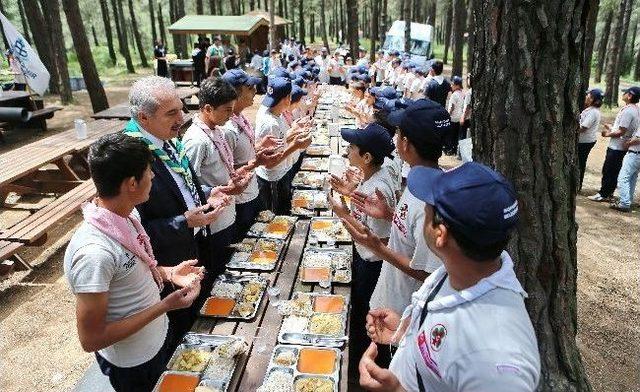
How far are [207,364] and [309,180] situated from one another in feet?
10.7

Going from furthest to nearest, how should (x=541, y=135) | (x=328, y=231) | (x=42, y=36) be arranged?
1. (x=42, y=36)
2. (x=328, y=231)
3. (x=541, y=135)

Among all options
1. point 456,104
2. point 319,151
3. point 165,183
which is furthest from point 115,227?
point 456,104

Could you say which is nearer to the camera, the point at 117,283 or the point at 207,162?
the point at 117,283

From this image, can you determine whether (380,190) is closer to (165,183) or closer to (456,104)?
(165,183)

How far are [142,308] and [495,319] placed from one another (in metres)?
1.82

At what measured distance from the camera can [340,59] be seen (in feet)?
65.2

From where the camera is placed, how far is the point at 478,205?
1355mm

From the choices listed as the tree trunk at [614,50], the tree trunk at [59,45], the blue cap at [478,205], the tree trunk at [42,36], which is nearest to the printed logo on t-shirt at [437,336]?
the blue cap at [478,205]

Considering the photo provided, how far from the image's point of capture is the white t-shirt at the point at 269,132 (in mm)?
5270

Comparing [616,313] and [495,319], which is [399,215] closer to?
[495,319]

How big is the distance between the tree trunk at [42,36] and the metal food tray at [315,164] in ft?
44.8

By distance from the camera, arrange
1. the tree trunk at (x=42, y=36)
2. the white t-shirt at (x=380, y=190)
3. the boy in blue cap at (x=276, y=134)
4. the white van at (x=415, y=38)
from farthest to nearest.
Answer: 1. the white van at (x=415, y=38)
2. the tree trunk at (x=42, y=36)
3. the boy in blue cap at (x=276, y=134)
4. the white t-shirt at (x=380, y=190)

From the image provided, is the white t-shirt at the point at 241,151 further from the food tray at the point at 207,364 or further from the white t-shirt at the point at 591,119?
the white t-shirt at the point at 591,119

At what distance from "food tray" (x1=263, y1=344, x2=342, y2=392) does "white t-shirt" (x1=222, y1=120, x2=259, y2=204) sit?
213cm
